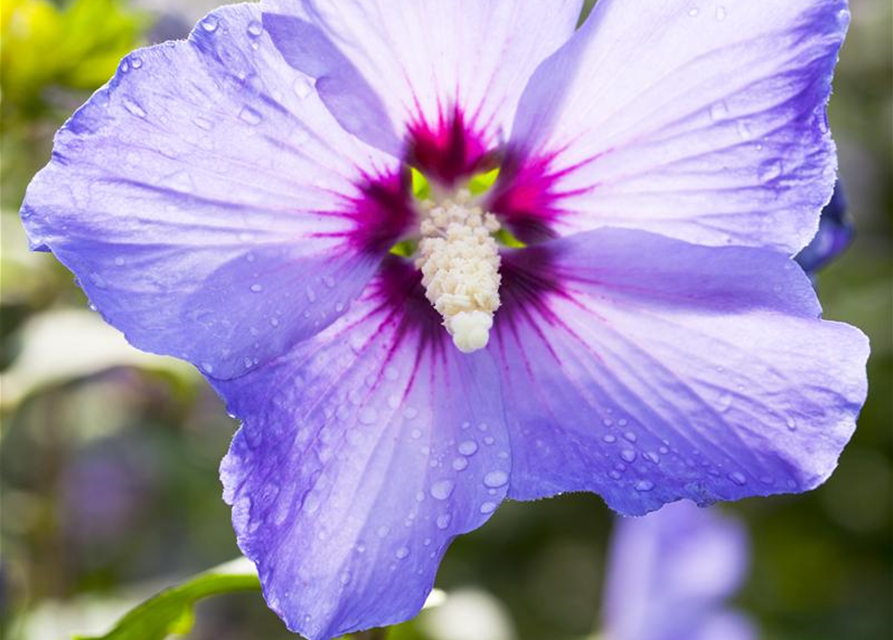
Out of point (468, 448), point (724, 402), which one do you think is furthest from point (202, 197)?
point (724, 402)

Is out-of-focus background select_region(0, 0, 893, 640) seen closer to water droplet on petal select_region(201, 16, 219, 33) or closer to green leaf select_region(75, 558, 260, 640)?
green leaf select_region(75, 558, 260, 640)

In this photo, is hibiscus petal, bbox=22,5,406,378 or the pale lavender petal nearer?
hibiscus petal, bbox=22,5,406,378

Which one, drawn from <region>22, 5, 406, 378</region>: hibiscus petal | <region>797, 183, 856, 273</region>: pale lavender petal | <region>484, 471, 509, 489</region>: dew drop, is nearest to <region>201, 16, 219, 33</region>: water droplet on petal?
<region>22, 5, 406, 378</region>: hibiscus petal

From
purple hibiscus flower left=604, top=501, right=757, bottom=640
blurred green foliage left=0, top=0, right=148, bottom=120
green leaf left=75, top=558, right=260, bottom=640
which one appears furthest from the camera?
purple hibiscus flower left=604, top=501, right=757, bottom=640

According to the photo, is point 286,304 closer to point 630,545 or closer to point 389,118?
point 389,118

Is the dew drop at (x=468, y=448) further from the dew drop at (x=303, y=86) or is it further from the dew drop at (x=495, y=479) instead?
the dew drop at (x=303, y=86)

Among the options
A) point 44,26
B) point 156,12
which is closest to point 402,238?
point 44,26
